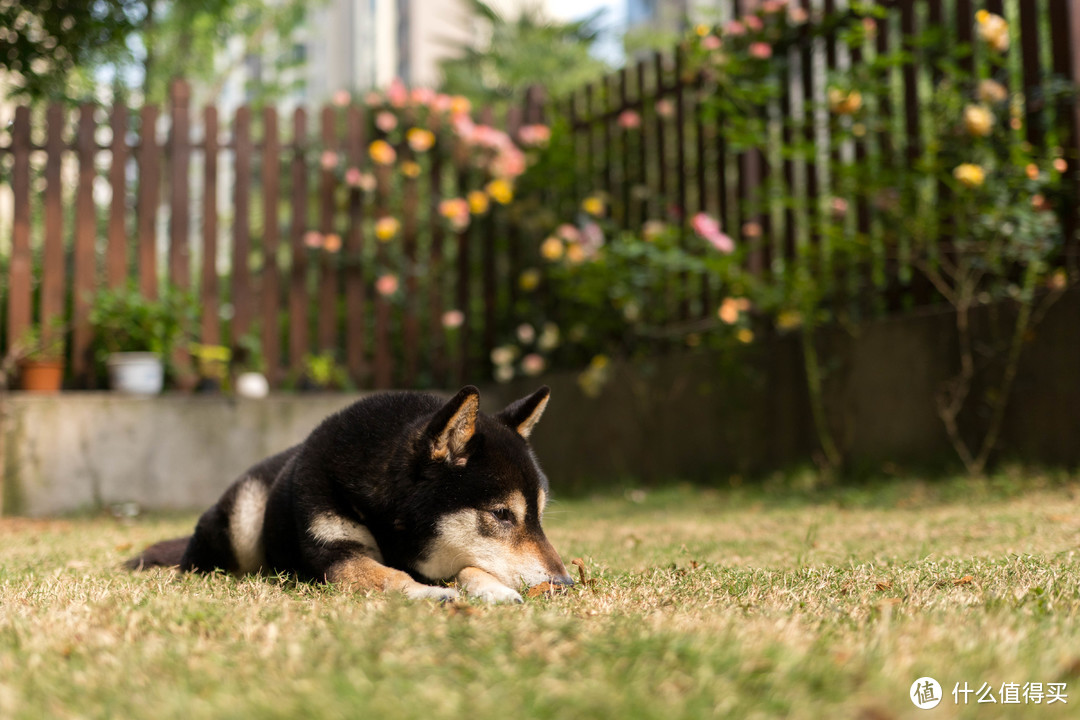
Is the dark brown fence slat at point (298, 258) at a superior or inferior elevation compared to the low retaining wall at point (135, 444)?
superior

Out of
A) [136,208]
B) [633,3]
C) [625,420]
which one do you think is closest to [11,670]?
[625,420]

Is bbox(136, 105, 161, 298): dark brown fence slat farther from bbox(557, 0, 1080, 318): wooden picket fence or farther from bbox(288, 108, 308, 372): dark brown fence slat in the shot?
bbox(557, 0, 1080, 318): wooden picket fence

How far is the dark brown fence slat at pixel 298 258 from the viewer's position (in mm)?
9023

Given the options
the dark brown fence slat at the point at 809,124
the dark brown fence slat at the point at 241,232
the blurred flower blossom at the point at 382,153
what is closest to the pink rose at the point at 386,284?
the blurred flower blossom at the point at 382,153

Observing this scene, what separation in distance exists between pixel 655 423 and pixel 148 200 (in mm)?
5213

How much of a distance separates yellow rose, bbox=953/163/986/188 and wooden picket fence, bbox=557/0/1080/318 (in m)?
0.51

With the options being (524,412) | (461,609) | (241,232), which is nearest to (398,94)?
(241,232)

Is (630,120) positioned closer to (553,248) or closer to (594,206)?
(594,206)

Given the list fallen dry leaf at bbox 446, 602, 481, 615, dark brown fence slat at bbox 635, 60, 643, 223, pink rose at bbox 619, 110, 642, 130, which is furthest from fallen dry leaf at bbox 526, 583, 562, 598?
pink rose at bbox 619, 110, 642, 130

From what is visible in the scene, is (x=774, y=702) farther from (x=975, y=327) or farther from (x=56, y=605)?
(x=975, y=327)

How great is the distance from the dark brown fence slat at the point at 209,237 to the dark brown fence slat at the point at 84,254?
0.96 metres

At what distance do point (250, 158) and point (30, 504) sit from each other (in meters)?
3.73

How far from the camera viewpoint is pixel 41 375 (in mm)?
7969

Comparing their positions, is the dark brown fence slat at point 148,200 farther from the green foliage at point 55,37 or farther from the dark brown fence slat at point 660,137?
the dark brown fence slat at point 660,137
